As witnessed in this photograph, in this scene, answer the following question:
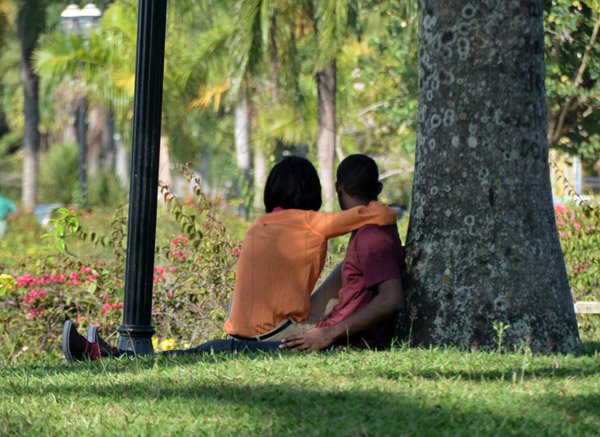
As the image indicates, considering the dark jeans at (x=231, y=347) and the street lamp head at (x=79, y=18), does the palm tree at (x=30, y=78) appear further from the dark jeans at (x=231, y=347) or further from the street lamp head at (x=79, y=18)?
the dark jeans at (x=231, y=347)

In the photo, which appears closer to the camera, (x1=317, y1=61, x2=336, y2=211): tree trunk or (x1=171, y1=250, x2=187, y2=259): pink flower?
(x1=171, y1=250, x2=187, y2=259): pink flower

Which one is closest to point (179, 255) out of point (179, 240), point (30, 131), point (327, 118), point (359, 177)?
point (179, 240)

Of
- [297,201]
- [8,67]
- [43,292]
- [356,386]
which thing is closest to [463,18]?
[297,201]

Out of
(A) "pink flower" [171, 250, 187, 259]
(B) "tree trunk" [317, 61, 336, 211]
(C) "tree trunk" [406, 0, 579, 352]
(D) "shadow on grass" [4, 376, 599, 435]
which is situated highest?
(B) "tree trunk" [317, 61, 336, 211]

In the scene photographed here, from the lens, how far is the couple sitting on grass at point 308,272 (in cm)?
648

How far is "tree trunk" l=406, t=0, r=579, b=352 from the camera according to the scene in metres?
6.41

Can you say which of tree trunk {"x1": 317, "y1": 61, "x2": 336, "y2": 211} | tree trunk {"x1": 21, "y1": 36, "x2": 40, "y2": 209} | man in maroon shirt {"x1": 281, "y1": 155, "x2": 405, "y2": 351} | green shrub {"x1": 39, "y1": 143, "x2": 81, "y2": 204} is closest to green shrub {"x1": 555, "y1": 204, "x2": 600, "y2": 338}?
man in maroon shirt {"x1": 281, "y1": 155, "x2": 405, "y2": 351}

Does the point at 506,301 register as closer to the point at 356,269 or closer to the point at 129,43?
the point at 356,269

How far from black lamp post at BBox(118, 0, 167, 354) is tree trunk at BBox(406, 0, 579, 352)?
150 centimetres

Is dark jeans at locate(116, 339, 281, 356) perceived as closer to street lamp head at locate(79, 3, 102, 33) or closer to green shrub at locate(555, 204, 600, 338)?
green shrub at locate(555, 204, 600, 338)

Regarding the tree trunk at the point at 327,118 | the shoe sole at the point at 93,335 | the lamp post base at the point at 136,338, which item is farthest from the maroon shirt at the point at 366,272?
the tree trunk at the point at 327,118

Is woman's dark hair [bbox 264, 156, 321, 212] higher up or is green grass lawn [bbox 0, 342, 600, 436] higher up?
woman's dark hair [bbox 264, 156, 321, 212]

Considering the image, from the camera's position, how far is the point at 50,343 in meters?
10.1

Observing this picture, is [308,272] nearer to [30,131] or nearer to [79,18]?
[79,18]
